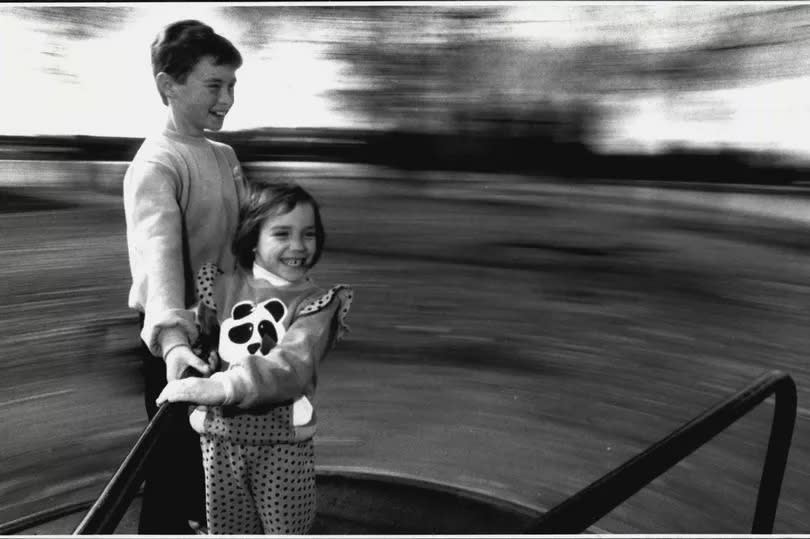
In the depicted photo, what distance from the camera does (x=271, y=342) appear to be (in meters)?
1.21

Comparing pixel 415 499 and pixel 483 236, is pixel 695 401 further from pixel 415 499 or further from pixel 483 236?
pixel 415 499

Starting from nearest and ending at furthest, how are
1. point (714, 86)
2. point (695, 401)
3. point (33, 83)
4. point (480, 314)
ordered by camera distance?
1. point (33, 83)
2. point (714, 86)
3. point (695, 401)
4. point (480, 314)

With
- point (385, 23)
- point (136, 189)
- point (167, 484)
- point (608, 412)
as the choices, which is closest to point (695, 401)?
point (608, 412)

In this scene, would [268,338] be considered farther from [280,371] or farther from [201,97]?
[201,97]

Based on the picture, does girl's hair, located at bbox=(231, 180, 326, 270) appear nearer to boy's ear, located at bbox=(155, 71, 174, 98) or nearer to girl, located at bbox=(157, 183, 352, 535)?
girl, located at bbox=(157, 183, 352, 535)

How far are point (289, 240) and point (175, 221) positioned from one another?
0.61 feet

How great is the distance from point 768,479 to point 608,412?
143 centimetres

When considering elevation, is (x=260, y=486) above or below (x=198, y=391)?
below

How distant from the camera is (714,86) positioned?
1897mm

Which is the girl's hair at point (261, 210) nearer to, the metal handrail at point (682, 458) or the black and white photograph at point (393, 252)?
the black and white photograph at point (393, 252)

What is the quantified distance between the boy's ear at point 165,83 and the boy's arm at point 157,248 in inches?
5.3

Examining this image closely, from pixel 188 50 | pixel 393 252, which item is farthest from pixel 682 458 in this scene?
pixel 393 252

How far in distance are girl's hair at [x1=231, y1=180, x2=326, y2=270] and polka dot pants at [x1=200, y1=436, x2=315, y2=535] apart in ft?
0.89

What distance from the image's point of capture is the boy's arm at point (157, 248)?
1.23m
